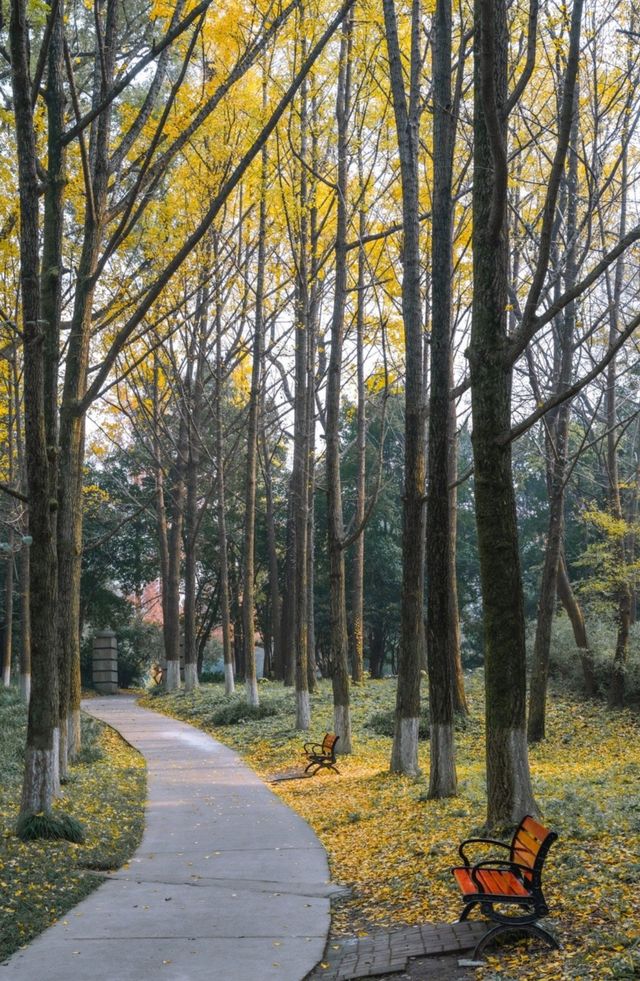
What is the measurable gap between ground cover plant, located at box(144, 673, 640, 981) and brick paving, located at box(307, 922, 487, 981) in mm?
276

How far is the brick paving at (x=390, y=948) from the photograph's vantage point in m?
5.71

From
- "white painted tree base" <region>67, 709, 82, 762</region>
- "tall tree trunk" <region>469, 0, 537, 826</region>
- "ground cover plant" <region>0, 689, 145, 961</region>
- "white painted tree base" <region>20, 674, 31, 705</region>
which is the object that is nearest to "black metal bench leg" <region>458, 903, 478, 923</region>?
"tall tree trunk" <region>469, 0, 537, 826</region>

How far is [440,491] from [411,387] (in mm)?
2166

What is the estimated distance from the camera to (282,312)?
83.7 ft

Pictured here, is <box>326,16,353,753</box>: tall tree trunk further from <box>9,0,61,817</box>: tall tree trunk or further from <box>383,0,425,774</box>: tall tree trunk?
<box>9,0,61,817</box>: tall tree trunk

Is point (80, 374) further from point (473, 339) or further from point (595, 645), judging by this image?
point (595, 645)

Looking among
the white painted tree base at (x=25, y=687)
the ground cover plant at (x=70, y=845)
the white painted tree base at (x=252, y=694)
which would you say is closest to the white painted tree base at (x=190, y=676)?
the white painted tree base at (x=25, y=687)

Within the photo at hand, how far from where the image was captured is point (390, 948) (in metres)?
6.11

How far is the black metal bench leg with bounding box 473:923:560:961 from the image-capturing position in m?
5.56

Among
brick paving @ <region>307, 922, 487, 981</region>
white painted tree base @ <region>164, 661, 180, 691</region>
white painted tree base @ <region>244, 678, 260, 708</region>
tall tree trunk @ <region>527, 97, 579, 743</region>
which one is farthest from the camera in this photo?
white painted tree base @ <region>164, 661, 180, 691</region>

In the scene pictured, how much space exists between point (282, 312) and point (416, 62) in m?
12.5

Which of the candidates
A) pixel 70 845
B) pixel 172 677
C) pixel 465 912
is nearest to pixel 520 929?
pixel 465 912

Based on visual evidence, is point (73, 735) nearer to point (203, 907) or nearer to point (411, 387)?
point (411, 387)

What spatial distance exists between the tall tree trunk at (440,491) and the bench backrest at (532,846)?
14.9ft
